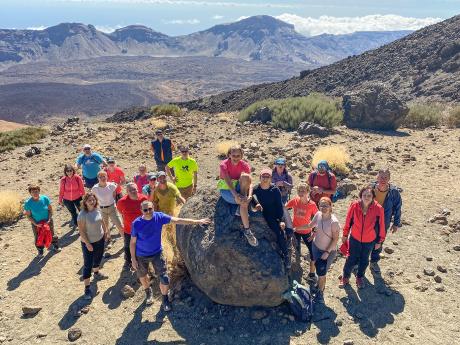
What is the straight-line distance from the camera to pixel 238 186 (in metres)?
5.83

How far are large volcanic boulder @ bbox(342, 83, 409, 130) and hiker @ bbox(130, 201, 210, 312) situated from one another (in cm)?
1422

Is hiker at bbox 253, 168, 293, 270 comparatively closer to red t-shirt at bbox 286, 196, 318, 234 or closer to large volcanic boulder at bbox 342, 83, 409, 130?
red t-shirt at bbox 286, 196, 318, 234

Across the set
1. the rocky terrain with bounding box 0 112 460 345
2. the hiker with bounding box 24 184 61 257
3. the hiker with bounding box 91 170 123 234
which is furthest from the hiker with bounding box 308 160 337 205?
the hiker with bounding box 24 184 61 257

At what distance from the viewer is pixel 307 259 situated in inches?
289

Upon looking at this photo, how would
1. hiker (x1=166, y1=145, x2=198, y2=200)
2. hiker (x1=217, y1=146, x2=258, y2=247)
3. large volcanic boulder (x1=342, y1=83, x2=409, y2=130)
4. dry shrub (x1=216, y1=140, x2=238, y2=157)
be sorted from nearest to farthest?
hiker (x1=217, y1=146, x2=258, y2=247)
hiker (x1=166, y1=145, x2=198, y2=200)
dry shrub (x1=216, y1=140, x2=238, y2=157)
large volcanic boulder (x1=342, y1=83, x2=409, y2=130)

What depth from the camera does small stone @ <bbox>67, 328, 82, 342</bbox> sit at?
5.84 m

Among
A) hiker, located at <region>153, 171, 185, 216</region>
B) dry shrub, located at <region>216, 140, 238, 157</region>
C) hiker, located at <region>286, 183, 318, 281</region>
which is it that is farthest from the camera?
dry shrub, located at <region>216, 140, 238, 157</region>

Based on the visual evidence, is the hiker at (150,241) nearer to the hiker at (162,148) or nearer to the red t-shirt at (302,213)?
the red t-shirt at (302,213)

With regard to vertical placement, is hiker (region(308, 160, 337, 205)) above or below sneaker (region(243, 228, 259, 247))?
above

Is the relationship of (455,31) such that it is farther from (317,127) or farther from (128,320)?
(128,320)

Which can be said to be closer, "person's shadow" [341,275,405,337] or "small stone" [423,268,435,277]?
"person's shadow" [341,275,405,337]

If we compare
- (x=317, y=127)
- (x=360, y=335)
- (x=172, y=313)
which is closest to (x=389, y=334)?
(x=360, y=335)

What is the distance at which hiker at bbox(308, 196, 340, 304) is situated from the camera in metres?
6.01

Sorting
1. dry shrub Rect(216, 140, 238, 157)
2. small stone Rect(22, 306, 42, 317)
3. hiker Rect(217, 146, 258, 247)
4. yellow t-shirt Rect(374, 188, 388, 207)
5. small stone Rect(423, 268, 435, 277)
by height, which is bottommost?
small stone Rect(22, 306, 42, 317)
